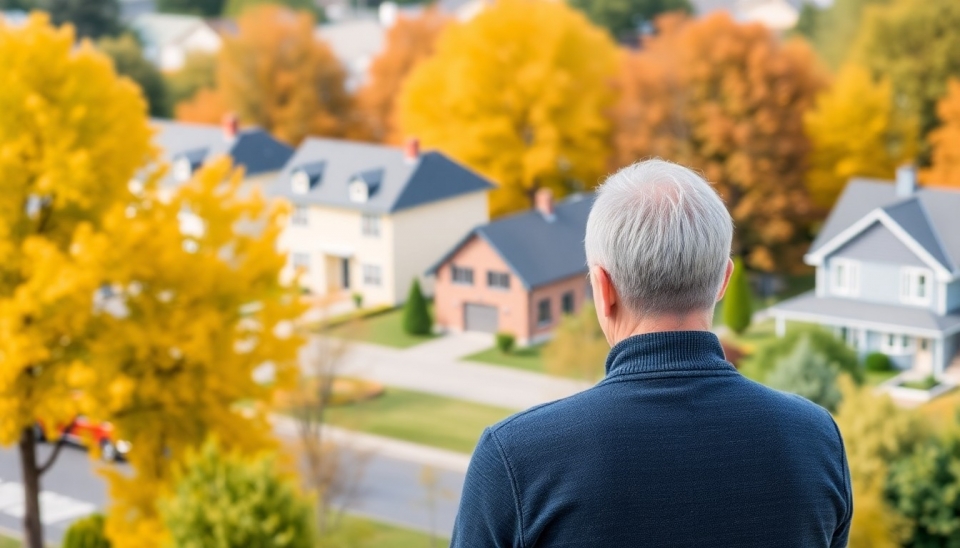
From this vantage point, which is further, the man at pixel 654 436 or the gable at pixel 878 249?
the gable at pixel 878 249

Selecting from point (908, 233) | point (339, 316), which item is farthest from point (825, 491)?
point (339, 316)

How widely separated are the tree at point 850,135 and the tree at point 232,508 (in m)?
29.4

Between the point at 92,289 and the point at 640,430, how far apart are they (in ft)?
44.8

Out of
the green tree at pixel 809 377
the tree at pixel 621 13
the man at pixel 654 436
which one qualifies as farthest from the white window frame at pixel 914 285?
the tree at pixel 621 13

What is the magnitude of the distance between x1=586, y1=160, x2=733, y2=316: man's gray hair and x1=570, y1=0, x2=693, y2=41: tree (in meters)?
67.8

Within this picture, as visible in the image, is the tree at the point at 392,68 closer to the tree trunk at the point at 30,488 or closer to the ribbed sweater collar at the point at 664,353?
the tree trunk at the point at 30,488

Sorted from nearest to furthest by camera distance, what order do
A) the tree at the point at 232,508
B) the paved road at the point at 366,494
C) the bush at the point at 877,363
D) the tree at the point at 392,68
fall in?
1. the tree at the point at 232,508
2. the paved road at the point at 366,494
3. the bush at the point at 877,363
4. the tree at the point at 392,68

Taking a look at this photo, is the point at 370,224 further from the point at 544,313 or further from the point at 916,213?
the point at 916,213

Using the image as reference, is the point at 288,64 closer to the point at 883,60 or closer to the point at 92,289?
the point at 883,60

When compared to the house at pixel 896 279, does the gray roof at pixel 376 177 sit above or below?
above

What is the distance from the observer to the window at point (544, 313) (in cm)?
3694

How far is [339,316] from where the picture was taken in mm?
38688

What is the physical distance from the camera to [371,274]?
4075 cm

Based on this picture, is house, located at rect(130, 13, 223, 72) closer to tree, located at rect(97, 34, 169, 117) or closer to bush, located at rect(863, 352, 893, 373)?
tree, located at rect(97, 34, 169, 117)
